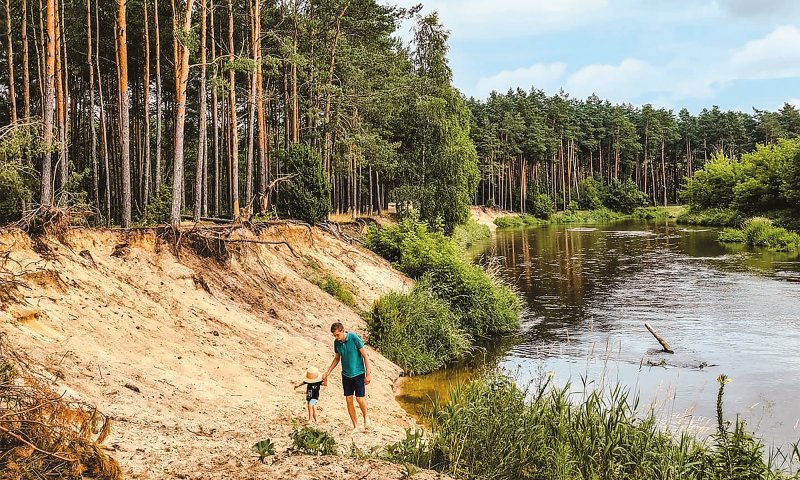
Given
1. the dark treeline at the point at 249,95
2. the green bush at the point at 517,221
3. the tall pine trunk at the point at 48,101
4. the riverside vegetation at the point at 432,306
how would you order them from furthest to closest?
1. the green bush at the point at 517,221
2. the dark treeline at the point at 249,95
3. the riverside vegetation at the point at 432,306
4. the tall pine trunk at the point at 48,101

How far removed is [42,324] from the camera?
10.3 metres

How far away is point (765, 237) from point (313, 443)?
4547 cm

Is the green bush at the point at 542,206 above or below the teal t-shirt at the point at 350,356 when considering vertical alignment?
above

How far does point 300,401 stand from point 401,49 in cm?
4326

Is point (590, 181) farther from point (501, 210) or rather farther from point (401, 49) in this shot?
point (401, 49)

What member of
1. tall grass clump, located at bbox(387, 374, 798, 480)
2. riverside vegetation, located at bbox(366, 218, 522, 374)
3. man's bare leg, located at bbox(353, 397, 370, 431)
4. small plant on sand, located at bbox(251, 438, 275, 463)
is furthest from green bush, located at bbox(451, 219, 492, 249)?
small plant on sand, located at bbox(251, 438, 275, 463)

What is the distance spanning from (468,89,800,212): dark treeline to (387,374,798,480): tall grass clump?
72.7 m

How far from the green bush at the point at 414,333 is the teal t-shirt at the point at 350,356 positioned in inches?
278

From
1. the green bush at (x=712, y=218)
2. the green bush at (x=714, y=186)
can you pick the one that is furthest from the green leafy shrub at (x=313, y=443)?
the green bush at (x=714, y=186)

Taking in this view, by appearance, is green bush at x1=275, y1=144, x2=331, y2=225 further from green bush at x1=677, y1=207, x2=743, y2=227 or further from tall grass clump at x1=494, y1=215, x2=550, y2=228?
tall grass clump at x1=494, y1=215, x2=550, y2=228

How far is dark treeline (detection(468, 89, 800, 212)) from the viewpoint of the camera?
8756 centimetres

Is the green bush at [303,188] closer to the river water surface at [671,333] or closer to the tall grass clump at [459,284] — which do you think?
the tall grass clump at [459,284]

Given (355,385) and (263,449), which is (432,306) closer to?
(355,385)

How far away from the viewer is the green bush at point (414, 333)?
1692cm
